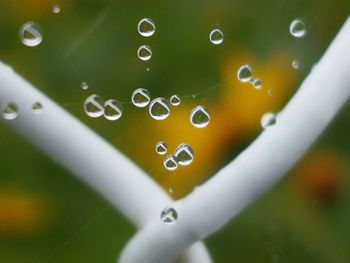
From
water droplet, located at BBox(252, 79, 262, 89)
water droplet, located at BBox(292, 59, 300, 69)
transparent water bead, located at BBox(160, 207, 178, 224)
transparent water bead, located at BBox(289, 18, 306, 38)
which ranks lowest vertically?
transparent water bead, located at BBox(160, 207, 178, 224)

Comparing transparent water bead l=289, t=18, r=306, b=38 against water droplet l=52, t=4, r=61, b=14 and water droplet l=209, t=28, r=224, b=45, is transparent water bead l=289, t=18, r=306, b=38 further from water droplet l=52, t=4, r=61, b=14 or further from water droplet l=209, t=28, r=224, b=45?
water droplet l=52, t=4, r=61, b=14

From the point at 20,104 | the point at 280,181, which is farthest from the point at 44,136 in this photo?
the point at 280,181

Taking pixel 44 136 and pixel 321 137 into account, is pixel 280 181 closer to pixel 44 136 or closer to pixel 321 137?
pixel 321 137

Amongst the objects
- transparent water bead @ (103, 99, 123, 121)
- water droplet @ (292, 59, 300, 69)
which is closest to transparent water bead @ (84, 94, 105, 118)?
transparent water bead @ (103, 99, 123, 121)

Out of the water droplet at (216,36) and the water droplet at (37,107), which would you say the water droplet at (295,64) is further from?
the water droplet at (37,107)

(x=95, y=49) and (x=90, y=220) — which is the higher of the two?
(x=95, y=49)

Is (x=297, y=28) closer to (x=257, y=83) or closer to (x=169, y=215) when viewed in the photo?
(x=257, y=83)
